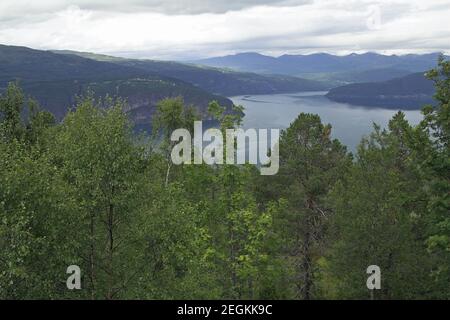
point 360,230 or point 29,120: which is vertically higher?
point 29,120

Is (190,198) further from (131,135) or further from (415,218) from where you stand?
(415,218)

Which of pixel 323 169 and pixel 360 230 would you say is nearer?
pixel 360 230

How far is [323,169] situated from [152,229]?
27.2 metres

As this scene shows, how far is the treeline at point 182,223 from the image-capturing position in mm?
21016

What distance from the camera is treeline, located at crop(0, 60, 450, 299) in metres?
21.0

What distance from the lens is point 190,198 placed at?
29.0m

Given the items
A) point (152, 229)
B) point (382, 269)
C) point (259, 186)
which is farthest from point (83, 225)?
point (259, 186)

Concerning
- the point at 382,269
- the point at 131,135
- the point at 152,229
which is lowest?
the point at 382,269

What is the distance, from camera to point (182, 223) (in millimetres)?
23625

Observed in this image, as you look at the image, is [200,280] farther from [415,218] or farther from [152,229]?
[415,218]
